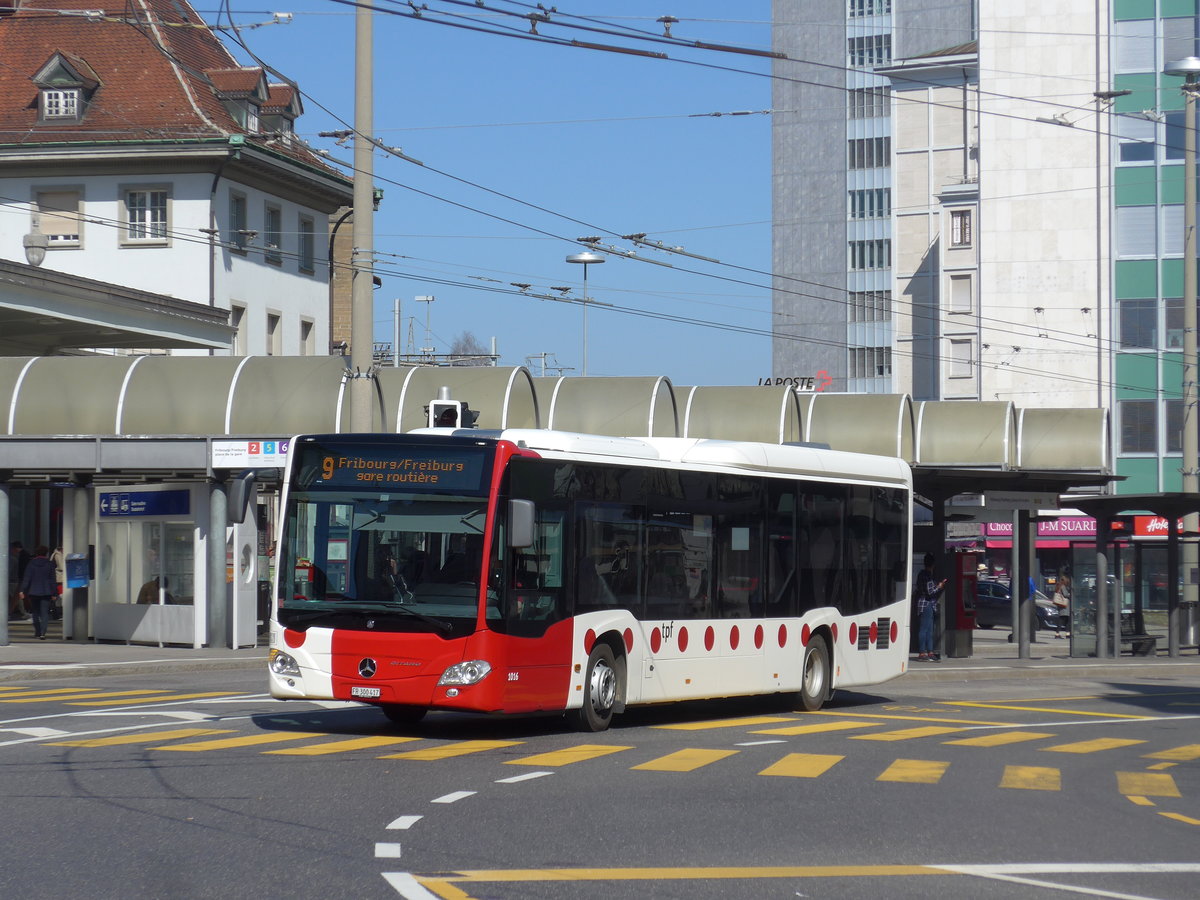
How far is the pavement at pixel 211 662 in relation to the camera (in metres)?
24.1

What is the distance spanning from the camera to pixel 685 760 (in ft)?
45.0

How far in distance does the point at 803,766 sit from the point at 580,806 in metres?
3.17

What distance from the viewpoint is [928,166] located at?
99.8m

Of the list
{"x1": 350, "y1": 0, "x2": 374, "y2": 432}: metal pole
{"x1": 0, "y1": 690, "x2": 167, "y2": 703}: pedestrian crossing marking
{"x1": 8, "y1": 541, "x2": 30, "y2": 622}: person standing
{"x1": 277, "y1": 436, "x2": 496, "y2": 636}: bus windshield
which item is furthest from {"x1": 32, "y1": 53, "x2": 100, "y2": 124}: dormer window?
{"x1": 277, "y1": 436, "x2": 496, "y2": 636}: bus windshield

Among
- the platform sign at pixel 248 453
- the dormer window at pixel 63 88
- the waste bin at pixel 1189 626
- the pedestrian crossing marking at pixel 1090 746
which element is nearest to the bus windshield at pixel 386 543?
the pedestrian crossing marking at pixel 1090 746

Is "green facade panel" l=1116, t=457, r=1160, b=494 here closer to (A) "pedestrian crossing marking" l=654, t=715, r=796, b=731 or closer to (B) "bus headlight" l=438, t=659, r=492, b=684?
(A) "pedestrian crossing marking" l=654, t=715, r=796, b=731

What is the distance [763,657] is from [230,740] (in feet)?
19.9

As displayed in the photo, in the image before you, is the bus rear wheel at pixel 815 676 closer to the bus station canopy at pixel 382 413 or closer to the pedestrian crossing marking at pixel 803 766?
the pedestrian crossing marking at pixel 803 766

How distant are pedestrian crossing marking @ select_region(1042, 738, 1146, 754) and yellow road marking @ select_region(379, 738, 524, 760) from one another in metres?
4.72

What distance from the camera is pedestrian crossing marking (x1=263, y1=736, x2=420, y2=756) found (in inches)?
529

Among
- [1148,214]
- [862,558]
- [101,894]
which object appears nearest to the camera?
[101,894]

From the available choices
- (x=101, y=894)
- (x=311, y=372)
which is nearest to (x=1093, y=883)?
(x=101, y=894)

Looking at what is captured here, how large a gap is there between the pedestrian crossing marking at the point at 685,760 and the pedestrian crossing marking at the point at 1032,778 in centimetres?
218

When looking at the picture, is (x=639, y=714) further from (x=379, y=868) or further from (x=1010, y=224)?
(x=1010, y=224)
